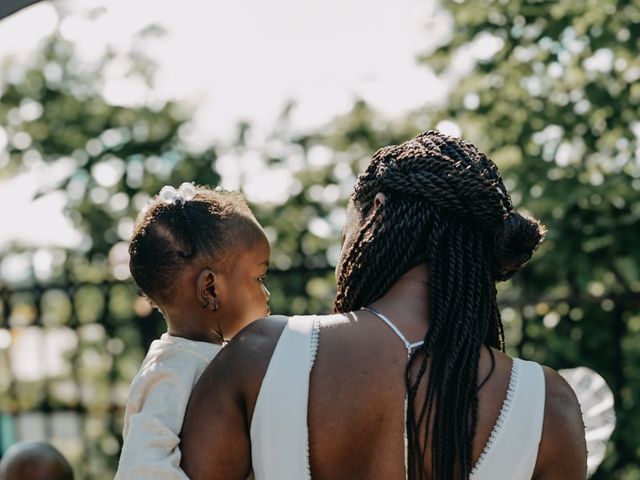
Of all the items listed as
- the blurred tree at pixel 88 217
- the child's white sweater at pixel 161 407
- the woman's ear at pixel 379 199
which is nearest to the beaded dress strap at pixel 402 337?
the woman's ear at pixel 379 199

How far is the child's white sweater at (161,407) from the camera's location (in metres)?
2.09

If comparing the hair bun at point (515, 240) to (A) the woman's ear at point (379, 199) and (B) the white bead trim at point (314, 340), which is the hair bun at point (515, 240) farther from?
(B) the white bead trim at point (314, 340)

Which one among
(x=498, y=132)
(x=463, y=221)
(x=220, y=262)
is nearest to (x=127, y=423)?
(x=220, y=262)

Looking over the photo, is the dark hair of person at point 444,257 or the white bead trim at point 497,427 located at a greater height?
the dark hair of person at point 444,257

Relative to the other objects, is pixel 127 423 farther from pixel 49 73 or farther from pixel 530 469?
pixel 49 73

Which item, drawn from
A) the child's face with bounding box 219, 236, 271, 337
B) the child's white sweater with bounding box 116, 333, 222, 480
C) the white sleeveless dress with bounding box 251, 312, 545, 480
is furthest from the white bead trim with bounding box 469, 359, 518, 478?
the child's face with bounding box 219, 236, 271, 337

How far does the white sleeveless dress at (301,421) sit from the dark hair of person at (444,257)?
0.21 ft

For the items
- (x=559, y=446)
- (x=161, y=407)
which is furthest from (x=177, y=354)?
(x=559, y=446)

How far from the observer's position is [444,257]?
220 centimetres

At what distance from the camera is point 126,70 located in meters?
6.07

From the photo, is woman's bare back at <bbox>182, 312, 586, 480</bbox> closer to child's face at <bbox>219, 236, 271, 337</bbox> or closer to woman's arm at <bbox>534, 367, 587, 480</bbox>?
woman's arm at <bbox>534, 367, 587, 480</bbox>

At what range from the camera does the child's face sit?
8.11 feet

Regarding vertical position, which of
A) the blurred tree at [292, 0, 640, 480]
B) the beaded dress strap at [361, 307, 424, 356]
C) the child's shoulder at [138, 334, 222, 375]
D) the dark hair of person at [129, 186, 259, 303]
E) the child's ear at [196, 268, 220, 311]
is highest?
the dark hair of person at [129, 186, 259, 303]

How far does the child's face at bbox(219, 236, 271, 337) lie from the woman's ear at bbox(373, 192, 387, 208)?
15.5 inches
